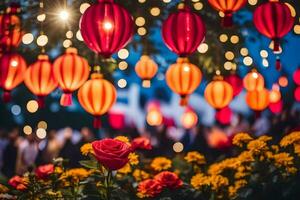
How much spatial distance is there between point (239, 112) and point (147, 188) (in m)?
7.91

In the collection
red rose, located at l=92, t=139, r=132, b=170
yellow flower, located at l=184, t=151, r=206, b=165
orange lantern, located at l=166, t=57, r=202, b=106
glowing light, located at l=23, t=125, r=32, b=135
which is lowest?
glowing light, located at l=23, t=125, r=32, b=135

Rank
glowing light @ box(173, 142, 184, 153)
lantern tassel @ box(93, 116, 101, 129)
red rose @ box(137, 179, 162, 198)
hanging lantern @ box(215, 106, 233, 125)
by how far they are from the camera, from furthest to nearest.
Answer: hanging lantern @ box(215, 106, 233, 125) → glowing light @ box(173, 142, 184, 153) → lantern tassel @ box(93, 116, 101, 129) → red rose @ box(137, 179, 162, 198)

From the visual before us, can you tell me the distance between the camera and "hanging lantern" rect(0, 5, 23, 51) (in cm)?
600

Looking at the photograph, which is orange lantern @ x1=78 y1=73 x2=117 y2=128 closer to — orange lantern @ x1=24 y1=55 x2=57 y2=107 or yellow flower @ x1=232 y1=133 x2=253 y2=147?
orange lantern @ x1=24 y1=55 x2=57 y2=107

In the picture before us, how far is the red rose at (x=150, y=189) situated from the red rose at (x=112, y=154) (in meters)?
0.46

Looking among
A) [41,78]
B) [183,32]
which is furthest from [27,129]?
[183,32]

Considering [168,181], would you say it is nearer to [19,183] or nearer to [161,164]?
[161,164]

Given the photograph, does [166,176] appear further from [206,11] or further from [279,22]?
[206,11]

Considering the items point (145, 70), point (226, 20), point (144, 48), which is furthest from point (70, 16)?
point (226, 20)

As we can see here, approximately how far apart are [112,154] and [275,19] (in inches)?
94.6

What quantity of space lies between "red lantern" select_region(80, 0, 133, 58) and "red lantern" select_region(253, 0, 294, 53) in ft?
4.24

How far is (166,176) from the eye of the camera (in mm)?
3555

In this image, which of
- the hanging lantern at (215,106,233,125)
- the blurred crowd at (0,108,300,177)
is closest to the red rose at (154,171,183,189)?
the blurred crowd at (0,108,300,177)

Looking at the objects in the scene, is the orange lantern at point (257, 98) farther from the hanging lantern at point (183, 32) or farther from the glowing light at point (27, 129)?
the glowing light at point (27, 129)
